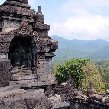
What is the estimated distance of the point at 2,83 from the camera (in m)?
11.6

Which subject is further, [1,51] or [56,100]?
[56,100]

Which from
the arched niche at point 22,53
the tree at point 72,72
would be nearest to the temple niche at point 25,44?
the arched niche at point 22,53

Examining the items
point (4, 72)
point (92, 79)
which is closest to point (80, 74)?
point (92, 79)

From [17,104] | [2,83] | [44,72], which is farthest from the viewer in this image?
[44,72]

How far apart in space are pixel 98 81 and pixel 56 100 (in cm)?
3989

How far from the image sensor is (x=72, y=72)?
5069 centimetres

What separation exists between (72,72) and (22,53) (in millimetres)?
37374

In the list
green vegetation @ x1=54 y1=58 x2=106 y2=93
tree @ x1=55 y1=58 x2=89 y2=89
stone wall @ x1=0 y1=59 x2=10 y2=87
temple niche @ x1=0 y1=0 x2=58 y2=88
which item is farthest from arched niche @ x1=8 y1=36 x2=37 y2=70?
tree @ x1=55 y1=58 x2=89 y2=89

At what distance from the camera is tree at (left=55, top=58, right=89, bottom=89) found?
5012 cm

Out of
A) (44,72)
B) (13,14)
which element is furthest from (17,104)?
(13,14)

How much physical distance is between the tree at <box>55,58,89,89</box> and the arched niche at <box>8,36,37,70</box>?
3603cm

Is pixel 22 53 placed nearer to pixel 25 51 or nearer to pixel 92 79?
pixel 25 51

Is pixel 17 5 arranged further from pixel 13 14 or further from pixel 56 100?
pixel 56 100

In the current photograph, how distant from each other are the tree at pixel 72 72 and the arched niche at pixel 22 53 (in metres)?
36.0
